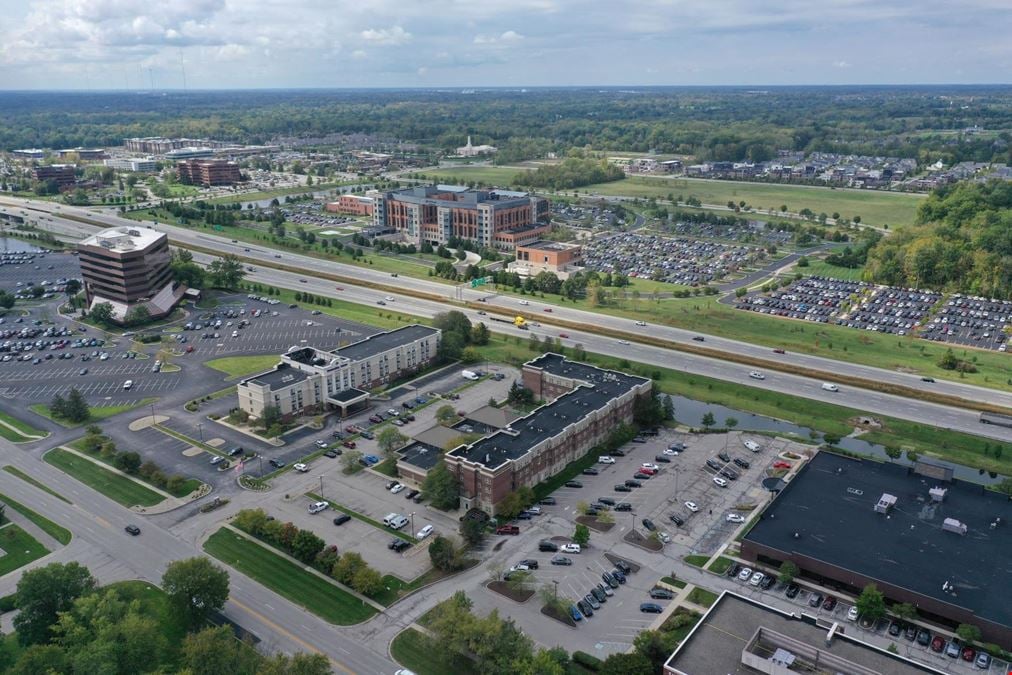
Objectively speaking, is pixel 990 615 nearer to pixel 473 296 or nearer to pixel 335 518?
pixel 335 518

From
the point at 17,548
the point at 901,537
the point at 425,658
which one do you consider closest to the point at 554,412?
the point at 425,658

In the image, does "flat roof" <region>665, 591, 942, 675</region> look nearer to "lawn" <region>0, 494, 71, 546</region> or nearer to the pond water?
the pond water

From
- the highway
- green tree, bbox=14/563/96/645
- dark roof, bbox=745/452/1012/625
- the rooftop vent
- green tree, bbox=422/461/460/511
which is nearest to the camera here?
green tree, bbox=14/563/96/645

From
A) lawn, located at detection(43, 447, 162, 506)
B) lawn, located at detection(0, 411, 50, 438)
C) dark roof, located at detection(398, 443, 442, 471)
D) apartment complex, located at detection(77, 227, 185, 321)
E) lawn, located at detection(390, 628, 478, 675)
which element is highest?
apartment complex, located at detection(77, 227, 185, 321)

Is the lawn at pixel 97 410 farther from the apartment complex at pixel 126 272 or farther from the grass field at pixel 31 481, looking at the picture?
the apartment complex at pixel 126 272

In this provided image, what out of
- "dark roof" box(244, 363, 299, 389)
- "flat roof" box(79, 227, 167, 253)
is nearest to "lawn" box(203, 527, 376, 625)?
"dark roof" box(244, 363, 299, 389)
